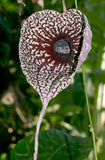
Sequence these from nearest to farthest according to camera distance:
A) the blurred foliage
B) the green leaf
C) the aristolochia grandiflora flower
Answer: the aristolochia grandiflora flower
the green leaf
the blurred foliage

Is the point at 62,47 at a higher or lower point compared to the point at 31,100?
higher

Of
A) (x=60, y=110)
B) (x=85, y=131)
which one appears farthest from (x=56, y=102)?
(x=85, y=131)

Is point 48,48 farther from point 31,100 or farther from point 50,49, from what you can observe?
point 31,100

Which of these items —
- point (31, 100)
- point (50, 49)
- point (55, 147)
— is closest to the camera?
point (50, 49)

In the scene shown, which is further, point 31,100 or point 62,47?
point 31,100

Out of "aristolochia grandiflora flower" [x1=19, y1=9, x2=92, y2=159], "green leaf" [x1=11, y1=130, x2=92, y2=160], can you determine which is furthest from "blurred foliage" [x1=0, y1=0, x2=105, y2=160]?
"aristolochia grandiflora flower" [x1=19, y1=9, x2=92, y2=159]

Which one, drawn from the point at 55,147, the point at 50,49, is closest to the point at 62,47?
the point at 50,49

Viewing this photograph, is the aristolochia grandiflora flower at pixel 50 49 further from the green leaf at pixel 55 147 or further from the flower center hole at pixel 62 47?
the green leaf at pixel 55 147

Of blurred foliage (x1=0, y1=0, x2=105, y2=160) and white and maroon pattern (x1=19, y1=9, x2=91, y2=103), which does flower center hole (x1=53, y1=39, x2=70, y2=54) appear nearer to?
white and maroon pattern (x1=19, y1=9, x2=91, y2=103)
